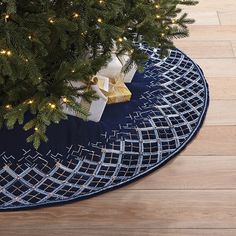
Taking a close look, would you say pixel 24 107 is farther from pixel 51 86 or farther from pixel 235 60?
pixel 235 60

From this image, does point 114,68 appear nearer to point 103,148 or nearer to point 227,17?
point 103,148

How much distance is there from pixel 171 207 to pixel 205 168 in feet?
0.73

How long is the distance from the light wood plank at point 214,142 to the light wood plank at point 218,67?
0.34 m

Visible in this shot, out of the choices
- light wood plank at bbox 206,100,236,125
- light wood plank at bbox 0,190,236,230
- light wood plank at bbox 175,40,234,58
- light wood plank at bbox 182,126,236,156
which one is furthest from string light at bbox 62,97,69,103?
light wood plank at bbox 175,40,234,58

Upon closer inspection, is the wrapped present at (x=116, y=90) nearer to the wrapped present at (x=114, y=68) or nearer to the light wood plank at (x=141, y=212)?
the wrapped present at (x=114, y=68)

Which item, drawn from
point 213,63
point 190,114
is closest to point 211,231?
point 190,114

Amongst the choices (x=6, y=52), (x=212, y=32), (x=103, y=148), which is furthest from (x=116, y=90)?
(x=212, y=32)

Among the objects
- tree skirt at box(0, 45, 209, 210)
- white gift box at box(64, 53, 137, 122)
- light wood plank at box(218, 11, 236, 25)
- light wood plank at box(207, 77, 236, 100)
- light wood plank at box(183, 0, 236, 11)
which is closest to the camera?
tree skirt at box(0, 45, 209, 210)

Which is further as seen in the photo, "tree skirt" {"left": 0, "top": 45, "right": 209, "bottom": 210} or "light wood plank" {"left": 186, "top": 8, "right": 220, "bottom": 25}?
"light wood plank" {"left": 186, "top": 8, "right": 220, "bottom": 25}

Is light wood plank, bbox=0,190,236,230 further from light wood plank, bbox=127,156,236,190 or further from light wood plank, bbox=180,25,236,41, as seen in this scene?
light wood plank, bbox=180,25,236,41

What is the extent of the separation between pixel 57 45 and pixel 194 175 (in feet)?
2.15

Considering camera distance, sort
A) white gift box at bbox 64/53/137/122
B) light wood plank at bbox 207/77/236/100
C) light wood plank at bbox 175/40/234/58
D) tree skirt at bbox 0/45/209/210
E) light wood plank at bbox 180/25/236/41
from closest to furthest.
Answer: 1. tree skirt at bbox 0/45/209/210
2. white gift box at bbox 64/53/137/122
3. light wood plank at bbox 207/77/236/100
4. light wood plank at bbox 175/40/234/58
5. light wood plank at bbox 180/25/236/41

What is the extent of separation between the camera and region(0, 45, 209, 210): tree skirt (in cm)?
145

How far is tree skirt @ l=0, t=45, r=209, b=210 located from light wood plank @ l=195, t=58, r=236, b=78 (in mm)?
158
